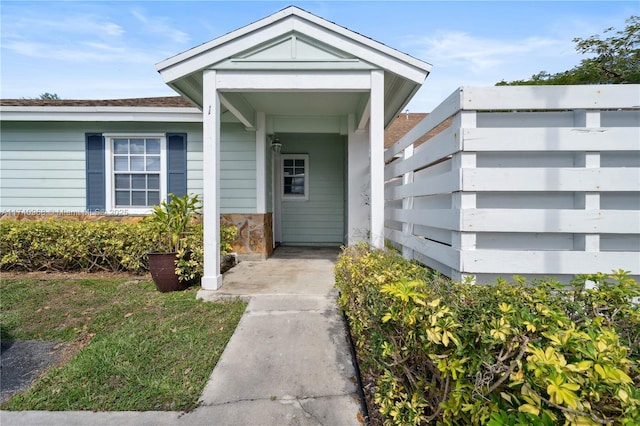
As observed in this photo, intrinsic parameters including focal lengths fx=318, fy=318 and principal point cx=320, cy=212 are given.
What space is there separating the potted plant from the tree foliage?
10096 mm

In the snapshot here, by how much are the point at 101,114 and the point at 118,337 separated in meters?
5.14

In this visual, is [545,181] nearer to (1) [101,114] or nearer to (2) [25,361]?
(2) [25,361]

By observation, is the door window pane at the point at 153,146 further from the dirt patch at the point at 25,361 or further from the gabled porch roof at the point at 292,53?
the dirt patch at the point at 25,361

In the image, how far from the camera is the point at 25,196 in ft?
22.1

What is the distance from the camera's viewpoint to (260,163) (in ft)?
21.1

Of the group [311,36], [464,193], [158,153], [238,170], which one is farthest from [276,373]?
[158,153]

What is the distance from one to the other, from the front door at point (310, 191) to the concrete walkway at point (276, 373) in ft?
13.3

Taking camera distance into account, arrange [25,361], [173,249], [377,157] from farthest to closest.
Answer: [173,249], [377,157], [25,361]

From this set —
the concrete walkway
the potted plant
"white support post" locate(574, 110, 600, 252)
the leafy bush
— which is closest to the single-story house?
the potted plant

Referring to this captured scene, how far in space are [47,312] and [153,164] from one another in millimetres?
3625

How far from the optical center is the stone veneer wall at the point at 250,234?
640 cm

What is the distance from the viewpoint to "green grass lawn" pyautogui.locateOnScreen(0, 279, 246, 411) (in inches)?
90.6

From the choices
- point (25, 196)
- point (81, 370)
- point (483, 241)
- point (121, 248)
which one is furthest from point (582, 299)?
point (25, 196)

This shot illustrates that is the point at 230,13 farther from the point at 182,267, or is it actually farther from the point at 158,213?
the point at 182,267
